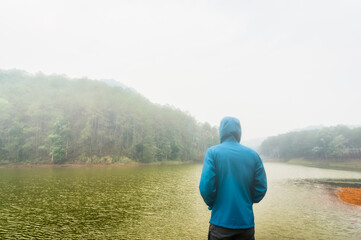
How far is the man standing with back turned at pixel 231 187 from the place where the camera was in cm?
268

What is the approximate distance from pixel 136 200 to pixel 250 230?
43.6 feet

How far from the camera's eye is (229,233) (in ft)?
8.66

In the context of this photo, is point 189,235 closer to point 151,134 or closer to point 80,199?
point 80,199

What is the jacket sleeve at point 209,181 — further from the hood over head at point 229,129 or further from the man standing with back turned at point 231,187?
the hood over head at point 229,129

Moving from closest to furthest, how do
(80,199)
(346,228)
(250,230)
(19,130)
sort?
(250,230), (346,228), (80,199), (19,130)

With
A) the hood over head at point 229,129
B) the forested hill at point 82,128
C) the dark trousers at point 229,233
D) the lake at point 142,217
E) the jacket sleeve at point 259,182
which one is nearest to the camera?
the dark trousers at point 229,233

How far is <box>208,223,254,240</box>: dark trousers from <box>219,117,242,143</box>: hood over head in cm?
128

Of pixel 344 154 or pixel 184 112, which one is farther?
pixel 184 112

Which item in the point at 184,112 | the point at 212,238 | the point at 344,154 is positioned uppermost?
the point at 184,112

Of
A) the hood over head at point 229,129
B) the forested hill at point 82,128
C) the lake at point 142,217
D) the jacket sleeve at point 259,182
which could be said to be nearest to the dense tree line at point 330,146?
the forested hill at point 82,128

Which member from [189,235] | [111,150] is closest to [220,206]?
[189,235]

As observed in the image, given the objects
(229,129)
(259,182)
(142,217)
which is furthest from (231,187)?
(142,217)

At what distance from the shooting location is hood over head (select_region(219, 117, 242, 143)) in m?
3.08

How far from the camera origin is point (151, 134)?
75875 millimetres
